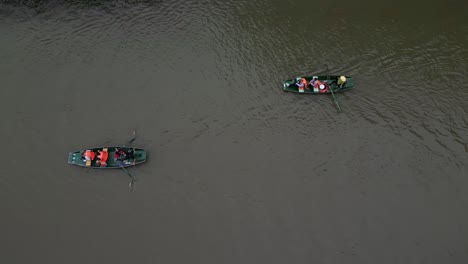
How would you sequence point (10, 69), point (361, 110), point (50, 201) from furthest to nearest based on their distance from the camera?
1. point (10, 69)
2. point (361, 110)
3. point (50, 201)

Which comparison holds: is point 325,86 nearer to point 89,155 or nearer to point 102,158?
point 102,158

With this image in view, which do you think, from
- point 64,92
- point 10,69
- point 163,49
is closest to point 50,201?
point 64,92

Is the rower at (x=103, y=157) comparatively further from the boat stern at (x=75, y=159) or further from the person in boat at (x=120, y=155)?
the boat stern at (x=75, y=159)

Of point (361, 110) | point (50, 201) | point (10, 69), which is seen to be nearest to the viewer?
point (50, 201)

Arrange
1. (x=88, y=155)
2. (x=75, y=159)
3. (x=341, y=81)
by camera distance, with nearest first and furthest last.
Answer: (x=88, y=155), (x=75, y=159), (x=341, y=81)

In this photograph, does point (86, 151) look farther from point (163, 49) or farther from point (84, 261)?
point (163, 49)

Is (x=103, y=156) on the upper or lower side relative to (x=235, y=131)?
lower

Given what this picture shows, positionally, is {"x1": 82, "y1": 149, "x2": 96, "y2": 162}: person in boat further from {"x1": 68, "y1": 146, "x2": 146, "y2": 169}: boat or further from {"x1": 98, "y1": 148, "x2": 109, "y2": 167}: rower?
{"x1": 98, "y1": 148, "x2": 109, "y2": 167}: rower

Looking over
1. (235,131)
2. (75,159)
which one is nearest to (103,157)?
(75,159)
